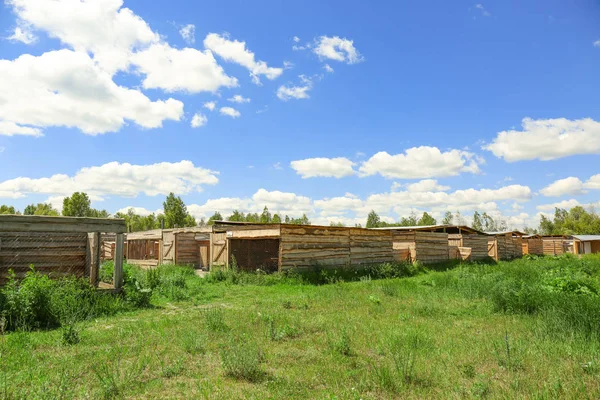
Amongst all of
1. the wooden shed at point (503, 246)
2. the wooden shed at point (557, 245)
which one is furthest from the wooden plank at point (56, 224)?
the wooden shed at point (557, 245)

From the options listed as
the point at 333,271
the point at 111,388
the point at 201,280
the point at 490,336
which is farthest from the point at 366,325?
the point at 201,280

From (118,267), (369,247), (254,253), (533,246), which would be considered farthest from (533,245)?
(118,267)

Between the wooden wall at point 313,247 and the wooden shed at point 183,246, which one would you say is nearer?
the wooden wall at point 313,247

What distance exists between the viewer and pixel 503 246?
111 ft

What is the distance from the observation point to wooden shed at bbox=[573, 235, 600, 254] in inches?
1791

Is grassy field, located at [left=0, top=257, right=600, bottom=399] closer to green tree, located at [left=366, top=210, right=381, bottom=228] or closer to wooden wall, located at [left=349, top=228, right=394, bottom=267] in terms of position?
wooden wall, located at [left=349, top=228, right=394, bottom=267]

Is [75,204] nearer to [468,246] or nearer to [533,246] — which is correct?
→ [468,246]

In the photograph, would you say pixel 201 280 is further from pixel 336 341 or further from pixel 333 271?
pixel 336 341

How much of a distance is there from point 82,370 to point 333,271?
1308cm

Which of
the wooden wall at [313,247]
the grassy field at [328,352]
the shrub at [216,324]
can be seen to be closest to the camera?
the grassy field at [328,352]

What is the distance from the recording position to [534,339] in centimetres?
658

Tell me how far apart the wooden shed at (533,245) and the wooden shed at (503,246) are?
275 centimetres

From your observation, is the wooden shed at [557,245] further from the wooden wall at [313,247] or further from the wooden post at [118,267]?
the wooden post at [118,267]

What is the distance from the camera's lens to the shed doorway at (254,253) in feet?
70.5
